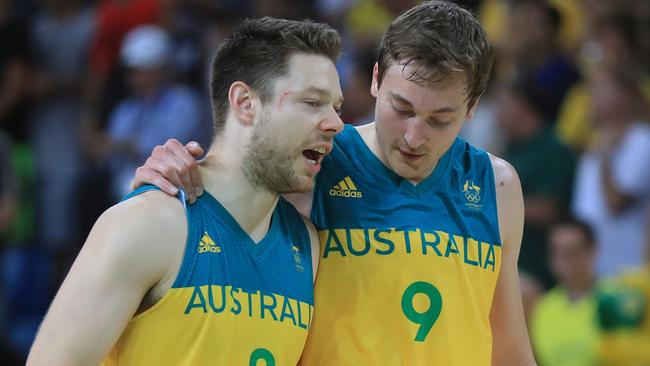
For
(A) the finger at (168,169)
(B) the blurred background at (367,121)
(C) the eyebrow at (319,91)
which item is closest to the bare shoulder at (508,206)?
(C) the eyebrow at (319,91)

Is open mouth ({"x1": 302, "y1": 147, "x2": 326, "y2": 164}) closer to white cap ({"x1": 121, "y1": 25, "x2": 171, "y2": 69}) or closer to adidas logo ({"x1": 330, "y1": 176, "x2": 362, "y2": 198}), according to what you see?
adidas logo ({"x1": 330, "y1": 176, "x2": 362, "y2": 198})

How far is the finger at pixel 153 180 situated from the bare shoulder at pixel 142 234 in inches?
1.0

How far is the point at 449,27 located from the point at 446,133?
38 cm

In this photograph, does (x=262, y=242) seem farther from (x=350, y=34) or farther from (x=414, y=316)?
(x=350, y=34)

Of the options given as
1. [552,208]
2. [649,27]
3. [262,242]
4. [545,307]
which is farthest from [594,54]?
[262,242]

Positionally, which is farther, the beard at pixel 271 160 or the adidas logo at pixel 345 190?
the adidas logo at pixel 345 190

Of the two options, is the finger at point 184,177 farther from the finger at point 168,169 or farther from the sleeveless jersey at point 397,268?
the sleeveless jersey at point 397,268

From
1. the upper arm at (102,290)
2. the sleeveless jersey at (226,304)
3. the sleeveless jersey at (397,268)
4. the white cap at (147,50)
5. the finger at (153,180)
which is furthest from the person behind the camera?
the white cap at (147,50)

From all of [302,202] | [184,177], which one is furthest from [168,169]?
[302,202]

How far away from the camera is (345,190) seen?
467 cm

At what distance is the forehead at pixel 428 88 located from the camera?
4.41 m

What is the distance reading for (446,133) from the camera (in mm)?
4527

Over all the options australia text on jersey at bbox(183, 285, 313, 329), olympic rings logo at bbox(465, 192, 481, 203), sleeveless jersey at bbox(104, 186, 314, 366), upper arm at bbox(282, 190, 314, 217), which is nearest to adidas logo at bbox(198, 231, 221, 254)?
sleeveless jersey at bbox(104, 186, 314, 366)

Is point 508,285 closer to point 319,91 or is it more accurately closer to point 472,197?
point 472,197
